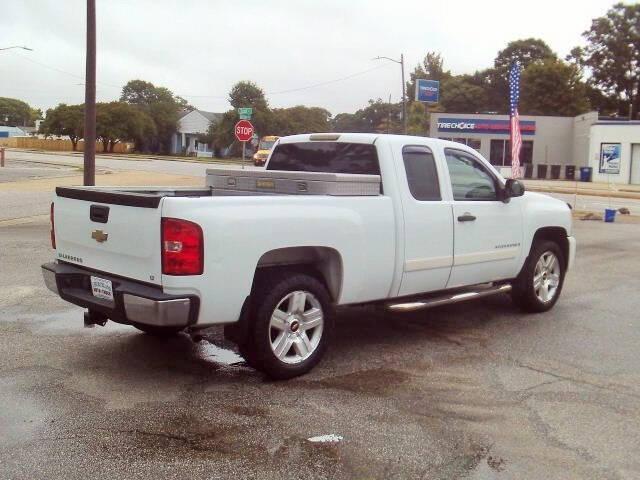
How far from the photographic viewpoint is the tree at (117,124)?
75.9 meters

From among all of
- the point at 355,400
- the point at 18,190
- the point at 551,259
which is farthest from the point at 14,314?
the point at 18,190

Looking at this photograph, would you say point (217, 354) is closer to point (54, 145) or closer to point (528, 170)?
point (528, 170)

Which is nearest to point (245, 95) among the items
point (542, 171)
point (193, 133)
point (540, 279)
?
point (193, 133)

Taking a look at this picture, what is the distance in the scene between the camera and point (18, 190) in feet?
72.0

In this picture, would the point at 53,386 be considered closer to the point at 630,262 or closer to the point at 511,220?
the point at 511,220

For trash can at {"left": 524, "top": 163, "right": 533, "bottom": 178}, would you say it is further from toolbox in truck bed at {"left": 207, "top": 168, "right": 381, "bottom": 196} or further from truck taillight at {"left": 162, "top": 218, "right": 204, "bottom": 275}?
truck taillight at {"left": 162, "top": 218, "right": 204, "bottom": 275}

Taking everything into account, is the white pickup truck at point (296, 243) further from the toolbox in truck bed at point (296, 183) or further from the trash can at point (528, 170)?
the trash can at point (528, 170)

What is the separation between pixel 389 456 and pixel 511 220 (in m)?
3.55

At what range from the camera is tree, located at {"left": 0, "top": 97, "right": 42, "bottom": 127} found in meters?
170

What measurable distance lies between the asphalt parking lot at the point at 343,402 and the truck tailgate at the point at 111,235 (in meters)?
0.83

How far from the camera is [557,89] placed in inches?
2872

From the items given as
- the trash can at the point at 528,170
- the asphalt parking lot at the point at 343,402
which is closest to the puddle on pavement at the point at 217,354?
the asphalt parking lot at the point at 343,402

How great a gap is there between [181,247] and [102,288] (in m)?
0.87

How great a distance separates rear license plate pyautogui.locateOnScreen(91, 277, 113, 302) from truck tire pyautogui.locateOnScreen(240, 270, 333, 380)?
3.24 feet
